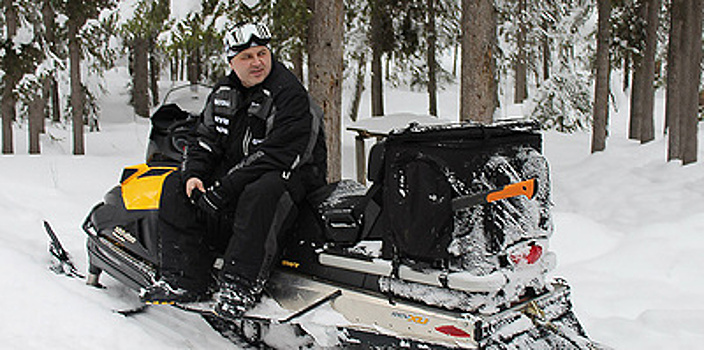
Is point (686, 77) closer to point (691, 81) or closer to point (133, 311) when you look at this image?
point (691, 81)

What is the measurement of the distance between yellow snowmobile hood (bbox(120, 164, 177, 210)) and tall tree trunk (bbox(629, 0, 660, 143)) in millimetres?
12270

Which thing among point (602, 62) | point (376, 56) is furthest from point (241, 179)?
point (376, 56)

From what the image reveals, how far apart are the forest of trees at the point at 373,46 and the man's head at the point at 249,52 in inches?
119

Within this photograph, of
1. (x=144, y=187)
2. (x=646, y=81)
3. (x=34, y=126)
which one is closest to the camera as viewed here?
(x=144, y=187)

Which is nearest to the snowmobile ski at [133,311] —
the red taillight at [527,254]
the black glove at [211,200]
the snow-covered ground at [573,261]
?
the snow-covered ground at [573,261]

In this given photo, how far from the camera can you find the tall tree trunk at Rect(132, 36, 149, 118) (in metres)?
19.3

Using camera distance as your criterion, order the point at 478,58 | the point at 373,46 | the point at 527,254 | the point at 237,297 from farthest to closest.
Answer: the point at 373,46 < the point at 478,58 < the point at 237,297 < the point at 527,254

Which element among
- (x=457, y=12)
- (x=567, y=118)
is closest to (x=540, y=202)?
(x=457, y=12)

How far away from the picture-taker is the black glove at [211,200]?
3.12 metres

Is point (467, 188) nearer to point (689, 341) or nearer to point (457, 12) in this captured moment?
point (689, 341)

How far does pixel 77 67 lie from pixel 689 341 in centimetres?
1209

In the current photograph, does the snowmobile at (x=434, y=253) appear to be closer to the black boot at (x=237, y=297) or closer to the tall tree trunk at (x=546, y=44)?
the black boot at (x=237, y=297)

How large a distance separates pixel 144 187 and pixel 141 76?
17525 millimetres

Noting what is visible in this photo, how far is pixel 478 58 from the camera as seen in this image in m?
6.19
